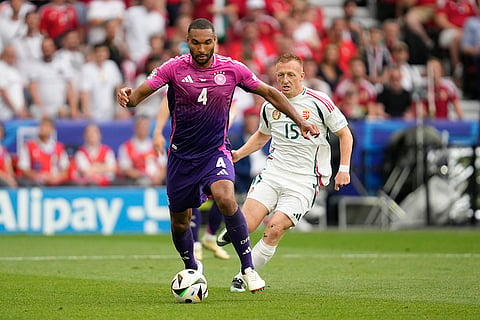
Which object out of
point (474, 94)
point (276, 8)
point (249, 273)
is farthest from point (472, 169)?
point (249, 273)

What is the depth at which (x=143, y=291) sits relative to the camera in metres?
9.01

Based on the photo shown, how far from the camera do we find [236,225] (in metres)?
8.48

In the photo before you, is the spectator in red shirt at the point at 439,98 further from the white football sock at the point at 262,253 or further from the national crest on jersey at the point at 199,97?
the national crest on jersey at the point at 199,97

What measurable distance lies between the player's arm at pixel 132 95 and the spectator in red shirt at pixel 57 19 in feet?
41.0

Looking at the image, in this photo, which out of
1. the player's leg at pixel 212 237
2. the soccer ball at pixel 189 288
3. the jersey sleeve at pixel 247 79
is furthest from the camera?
the player's leg at pixel 212 237

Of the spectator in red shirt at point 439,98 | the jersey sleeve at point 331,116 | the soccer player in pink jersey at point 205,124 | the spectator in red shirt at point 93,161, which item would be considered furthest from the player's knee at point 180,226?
the spectator in red shirt at point 439,98

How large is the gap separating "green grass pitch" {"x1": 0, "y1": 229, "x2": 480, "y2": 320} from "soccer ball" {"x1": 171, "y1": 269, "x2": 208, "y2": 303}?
0.09 meters

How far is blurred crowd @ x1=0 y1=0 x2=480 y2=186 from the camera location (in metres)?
17.9

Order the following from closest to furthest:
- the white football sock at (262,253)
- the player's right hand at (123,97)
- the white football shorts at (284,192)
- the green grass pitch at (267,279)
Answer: the green grass pitch at (267,279)
the player's right hand at (123,97)
the white football sock at (262,253)
the white football shorts at (284,192)

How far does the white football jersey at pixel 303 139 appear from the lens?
958 centimetres

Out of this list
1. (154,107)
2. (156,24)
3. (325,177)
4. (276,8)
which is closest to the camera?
(325,177)

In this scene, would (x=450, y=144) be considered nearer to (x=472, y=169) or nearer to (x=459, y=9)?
(x=472, y=169)

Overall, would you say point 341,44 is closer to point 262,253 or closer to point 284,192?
point 284,192

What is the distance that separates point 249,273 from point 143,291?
3.59 ft
